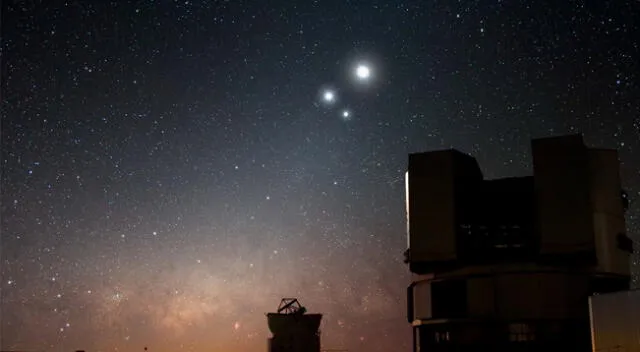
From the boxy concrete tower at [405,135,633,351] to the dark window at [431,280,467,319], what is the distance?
56mm

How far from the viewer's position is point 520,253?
35531mm

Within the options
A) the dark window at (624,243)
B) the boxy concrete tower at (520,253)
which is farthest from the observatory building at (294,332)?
the dark window at (624,243)

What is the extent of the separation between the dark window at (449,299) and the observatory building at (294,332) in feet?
39.3

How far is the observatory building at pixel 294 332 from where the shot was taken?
44875 mm

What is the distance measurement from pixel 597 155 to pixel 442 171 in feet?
27.5

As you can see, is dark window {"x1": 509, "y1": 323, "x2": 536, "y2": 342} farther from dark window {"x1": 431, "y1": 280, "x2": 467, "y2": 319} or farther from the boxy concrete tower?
dark window {"x1": 431, "y1": 280, "x2": 467, "y2": 319}

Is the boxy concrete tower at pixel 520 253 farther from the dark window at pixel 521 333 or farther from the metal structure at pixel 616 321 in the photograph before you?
the metal structure at pixel 616 321

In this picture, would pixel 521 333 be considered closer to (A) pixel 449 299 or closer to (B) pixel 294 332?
(A) pixel 449 299

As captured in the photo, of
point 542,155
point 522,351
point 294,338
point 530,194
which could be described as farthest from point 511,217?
point 294,338

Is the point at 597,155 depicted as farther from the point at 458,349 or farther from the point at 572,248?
the point at 458,349

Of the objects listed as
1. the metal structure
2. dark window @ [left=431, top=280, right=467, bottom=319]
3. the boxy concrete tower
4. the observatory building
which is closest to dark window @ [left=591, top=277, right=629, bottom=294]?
the boxy concrete tower

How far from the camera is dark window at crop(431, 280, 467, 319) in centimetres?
3594

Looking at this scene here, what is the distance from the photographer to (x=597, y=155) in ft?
117

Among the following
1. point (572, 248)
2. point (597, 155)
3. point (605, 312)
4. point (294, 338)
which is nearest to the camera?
point (605, 312)
